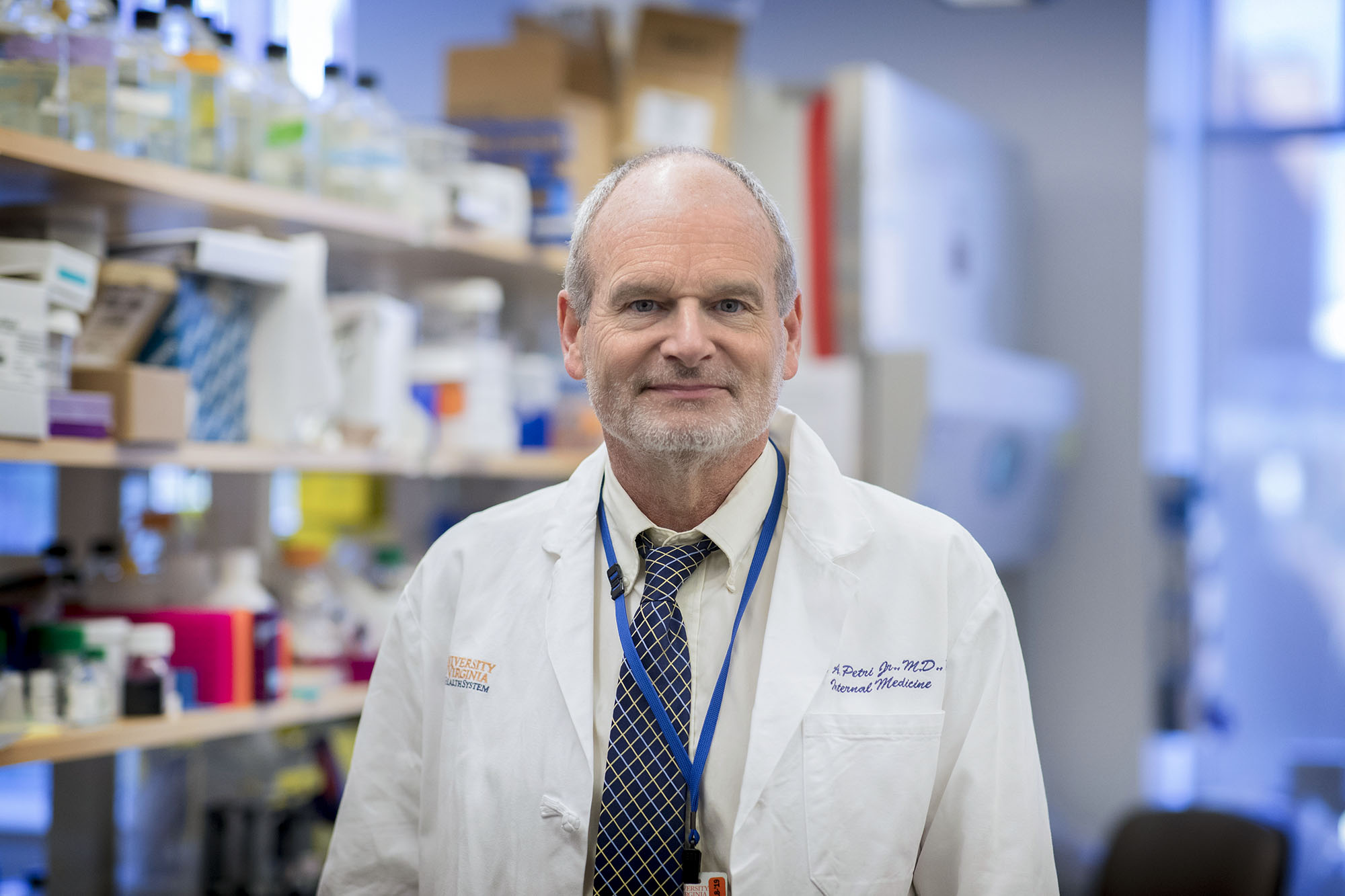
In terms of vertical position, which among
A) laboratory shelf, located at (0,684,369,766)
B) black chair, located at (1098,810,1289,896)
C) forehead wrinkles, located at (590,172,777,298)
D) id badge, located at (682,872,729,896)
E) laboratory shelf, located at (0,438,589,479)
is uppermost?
forehead wrinkles, located at (590,172,777,298)

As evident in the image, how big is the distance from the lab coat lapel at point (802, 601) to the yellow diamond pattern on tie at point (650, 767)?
0.08 meters

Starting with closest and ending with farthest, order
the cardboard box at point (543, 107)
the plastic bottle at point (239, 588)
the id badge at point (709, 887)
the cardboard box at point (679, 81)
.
→ the id badge at point (709, 887), the plastic bottle at point (239, 588), the cardboard box at point (543, 107), the cardboard box at point (679, 81)

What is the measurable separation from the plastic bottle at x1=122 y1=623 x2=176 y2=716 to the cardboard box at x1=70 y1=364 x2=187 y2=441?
0.33 metres

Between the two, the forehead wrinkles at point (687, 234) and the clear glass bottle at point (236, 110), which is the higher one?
the clear glass bottle at point (236, 110)

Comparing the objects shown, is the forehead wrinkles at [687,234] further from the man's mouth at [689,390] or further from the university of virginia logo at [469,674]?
the university of virginia logo at [469,674]

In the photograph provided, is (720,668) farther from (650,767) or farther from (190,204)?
(190,204)

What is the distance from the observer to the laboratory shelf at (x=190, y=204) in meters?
1.71

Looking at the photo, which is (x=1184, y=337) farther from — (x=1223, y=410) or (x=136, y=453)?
(x=136, y=453)

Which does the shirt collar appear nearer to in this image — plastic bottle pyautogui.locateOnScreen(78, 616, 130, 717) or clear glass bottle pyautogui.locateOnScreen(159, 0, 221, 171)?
plastic bottle pyautogui.locateOnScreen(78, 616, 130, 717)

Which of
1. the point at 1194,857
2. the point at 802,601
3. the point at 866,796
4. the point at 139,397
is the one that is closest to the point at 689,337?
the point at 802,601

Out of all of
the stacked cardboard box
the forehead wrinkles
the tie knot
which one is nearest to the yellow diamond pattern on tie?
the tie knot

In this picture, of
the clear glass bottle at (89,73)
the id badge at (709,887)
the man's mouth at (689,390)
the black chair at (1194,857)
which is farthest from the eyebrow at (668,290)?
the black chair at (1194,857)

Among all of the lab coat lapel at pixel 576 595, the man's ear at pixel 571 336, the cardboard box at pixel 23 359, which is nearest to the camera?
the lab coat lapel at pixel 576 595

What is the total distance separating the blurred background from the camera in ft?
6.27
